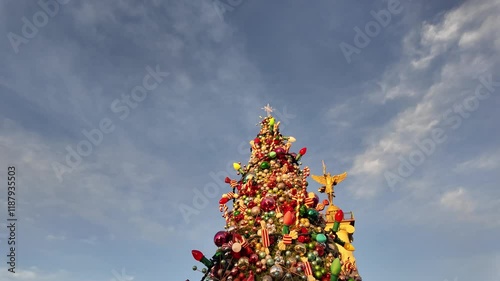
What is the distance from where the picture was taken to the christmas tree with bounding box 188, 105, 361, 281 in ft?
22.1

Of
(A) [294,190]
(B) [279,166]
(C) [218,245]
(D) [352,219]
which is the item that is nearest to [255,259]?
(C) [218,245]

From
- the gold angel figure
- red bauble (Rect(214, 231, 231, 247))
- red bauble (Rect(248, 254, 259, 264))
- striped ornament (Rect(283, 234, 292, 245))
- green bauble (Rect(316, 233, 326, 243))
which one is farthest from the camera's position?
the gold angel figure

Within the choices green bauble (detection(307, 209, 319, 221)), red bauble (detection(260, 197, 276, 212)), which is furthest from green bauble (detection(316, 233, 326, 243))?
red bauble (detection(260, 197, 276, 212))

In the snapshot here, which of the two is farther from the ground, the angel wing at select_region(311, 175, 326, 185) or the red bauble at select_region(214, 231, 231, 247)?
the angel wing at select_region(311, 175, 326, 185)

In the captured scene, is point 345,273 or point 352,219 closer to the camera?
point 345,273

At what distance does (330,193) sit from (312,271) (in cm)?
861

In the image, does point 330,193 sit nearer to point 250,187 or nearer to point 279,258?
point 250,187

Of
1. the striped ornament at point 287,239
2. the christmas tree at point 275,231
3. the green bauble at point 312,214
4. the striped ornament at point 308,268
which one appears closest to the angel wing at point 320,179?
the christmas tree at point 275,231

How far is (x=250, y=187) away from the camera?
8.76 m

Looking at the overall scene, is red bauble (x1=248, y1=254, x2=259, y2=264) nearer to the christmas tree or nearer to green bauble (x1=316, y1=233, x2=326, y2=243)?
the christmas tree

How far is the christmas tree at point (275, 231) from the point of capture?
6742 millimetres

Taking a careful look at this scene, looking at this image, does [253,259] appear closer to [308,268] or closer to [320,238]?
[308,268]

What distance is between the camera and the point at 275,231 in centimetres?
738

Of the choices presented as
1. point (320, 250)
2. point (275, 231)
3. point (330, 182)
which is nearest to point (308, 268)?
point (320, 250)
